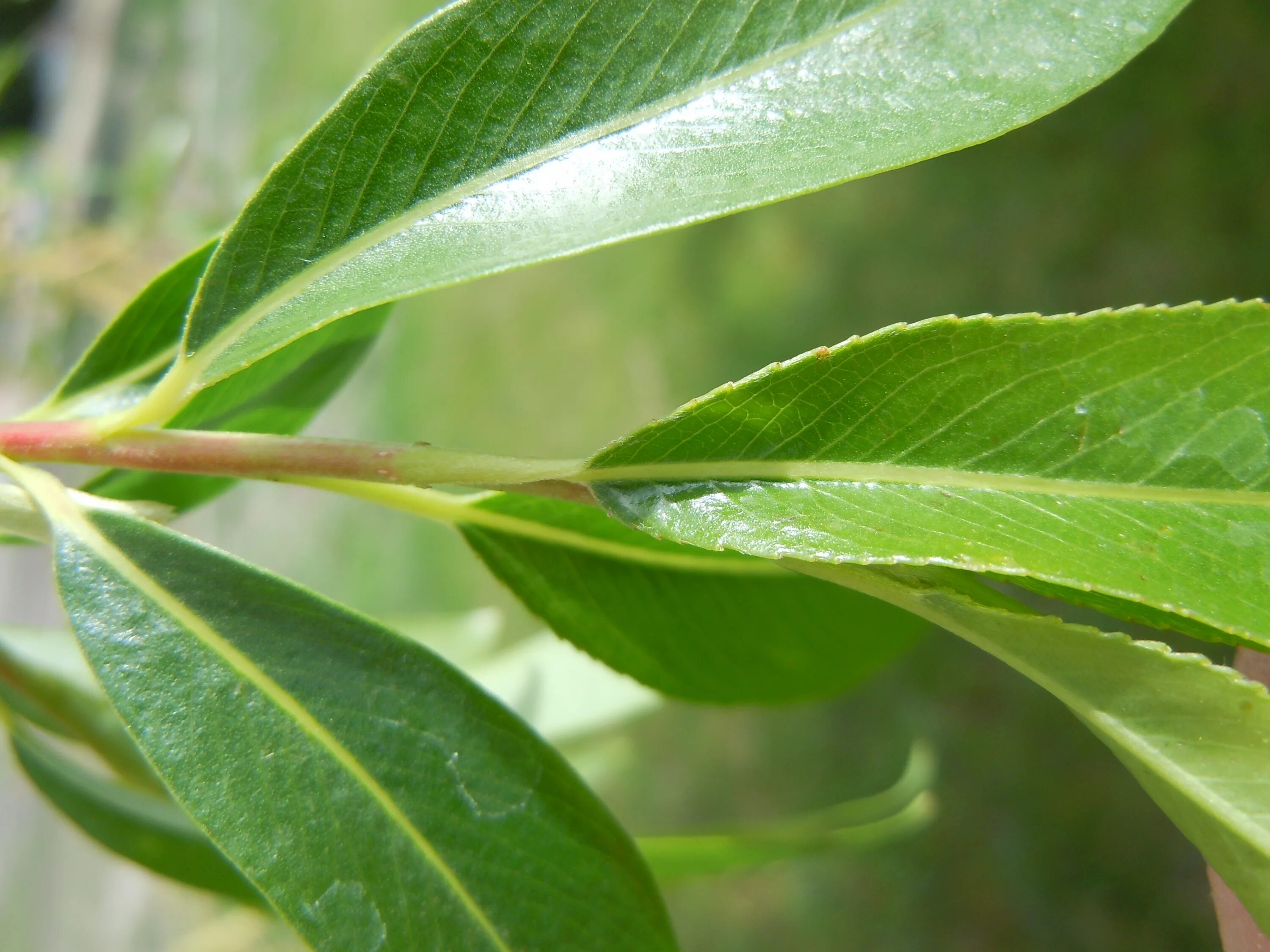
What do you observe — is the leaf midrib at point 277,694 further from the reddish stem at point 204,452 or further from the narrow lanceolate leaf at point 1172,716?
the narrow lanceolate leaf at point 1172,716

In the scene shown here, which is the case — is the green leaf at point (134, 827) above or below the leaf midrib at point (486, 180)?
below

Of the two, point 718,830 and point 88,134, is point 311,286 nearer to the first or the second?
point 718,830

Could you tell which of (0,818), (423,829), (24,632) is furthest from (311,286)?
(0,818)

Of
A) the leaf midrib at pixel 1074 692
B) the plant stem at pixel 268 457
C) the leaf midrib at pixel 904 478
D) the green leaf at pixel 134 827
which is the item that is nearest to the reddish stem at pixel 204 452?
the plant stem at pixel 268 457

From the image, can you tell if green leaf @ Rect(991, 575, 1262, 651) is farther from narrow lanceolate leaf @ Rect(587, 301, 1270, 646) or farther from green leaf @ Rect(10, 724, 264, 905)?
green leaf @ Rect(10, 724, 264, 905)

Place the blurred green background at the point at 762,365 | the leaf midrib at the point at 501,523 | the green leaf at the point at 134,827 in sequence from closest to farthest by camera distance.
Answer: the leaf midrib at the point at 501,523 → the green leaf at the point at 134,827 → the blurred green background at the point at 762,365
